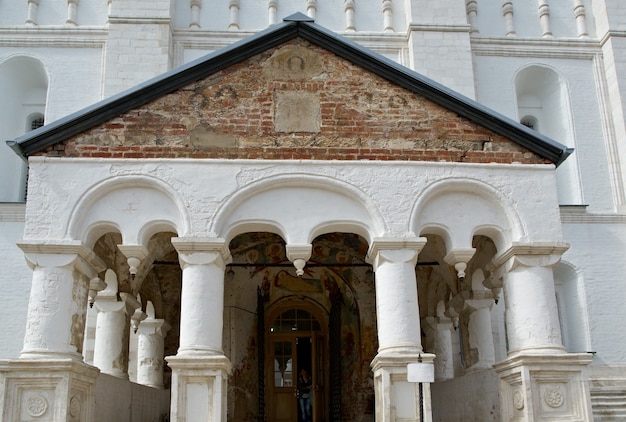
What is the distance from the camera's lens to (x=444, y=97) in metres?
11.4

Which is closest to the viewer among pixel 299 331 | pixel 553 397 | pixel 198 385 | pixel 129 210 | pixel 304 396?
pixel 198 385

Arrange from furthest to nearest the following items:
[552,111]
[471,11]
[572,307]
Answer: [552,111] < [471,11] < [572,307]

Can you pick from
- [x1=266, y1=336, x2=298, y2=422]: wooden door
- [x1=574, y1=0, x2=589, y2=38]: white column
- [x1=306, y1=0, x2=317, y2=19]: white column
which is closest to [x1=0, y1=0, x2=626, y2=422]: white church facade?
[x1=266, y1=336, x2=298, y2=422]: wooden door

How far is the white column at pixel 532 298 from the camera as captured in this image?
416 inches

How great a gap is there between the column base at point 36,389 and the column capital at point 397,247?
172 inches

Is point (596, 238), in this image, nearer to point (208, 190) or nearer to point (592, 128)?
point (592, 128)

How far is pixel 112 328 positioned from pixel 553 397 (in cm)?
752

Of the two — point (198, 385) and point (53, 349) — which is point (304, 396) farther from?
point (53, 349)

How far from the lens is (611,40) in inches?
755

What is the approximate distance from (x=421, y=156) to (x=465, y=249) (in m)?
1.51

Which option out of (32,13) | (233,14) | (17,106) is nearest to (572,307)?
(233,14)

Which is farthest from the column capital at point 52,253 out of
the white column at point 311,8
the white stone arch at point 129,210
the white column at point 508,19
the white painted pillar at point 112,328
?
the white column at point 508,19

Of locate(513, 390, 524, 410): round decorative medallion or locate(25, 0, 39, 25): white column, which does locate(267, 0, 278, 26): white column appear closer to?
locate(25, 0, 39, 25): white column

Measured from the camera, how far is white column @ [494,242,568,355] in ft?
34.7
